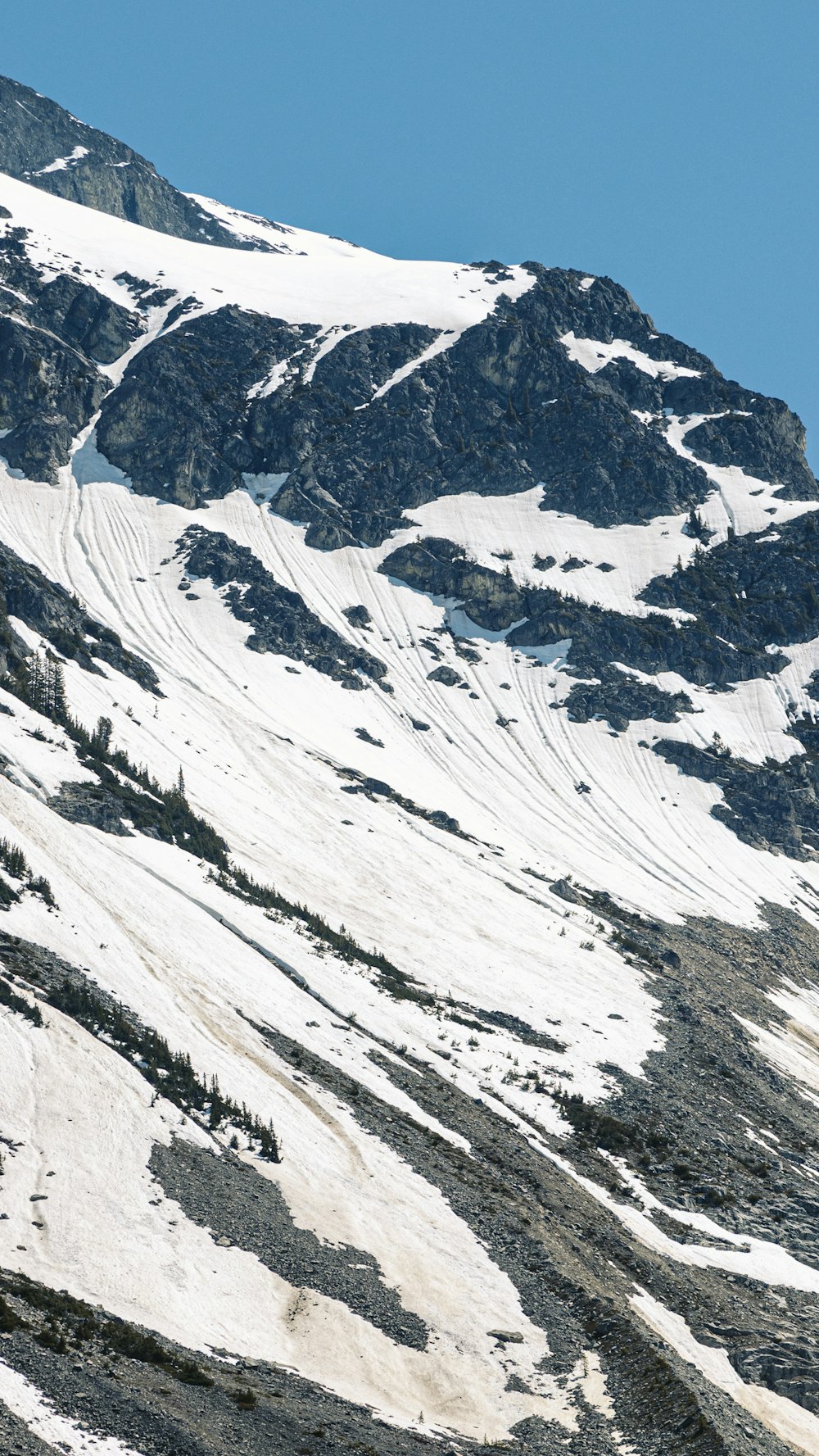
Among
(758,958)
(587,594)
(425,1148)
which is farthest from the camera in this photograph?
(587,594)

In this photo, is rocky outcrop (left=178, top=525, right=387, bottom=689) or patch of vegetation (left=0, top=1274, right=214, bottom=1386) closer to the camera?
patch of vegetation (left=0, top=1274, right=214, bottom=1386)

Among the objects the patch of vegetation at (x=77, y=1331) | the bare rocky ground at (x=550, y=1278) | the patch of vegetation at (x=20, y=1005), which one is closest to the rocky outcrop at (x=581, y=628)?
the bare rocky ground at (x=550, y=1278)

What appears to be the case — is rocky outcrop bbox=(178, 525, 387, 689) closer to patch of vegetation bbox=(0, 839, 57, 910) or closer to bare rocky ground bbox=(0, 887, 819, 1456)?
bare rocky ground bbox=(0, 887, 819, 1456)

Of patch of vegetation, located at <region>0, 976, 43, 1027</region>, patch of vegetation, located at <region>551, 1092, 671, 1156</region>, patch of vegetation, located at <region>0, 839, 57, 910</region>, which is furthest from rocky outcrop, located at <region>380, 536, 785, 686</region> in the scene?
patch of vegetation, located at <region>0, 976, 43, 1027</region>

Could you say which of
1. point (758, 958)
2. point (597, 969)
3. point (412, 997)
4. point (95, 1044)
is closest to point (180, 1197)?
point (95, 1044)

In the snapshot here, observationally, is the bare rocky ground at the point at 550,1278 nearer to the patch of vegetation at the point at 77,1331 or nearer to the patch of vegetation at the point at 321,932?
the patch of vegetation at the point at 77,1331

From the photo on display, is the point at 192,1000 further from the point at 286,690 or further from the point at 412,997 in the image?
the point at 286,690

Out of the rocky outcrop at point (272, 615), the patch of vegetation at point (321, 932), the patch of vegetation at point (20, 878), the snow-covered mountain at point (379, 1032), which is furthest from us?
the rocky outcrop at point (272, 615)

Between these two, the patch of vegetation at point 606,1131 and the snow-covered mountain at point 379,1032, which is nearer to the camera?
the snow-covered mountain at point 379,1032

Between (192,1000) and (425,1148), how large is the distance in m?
14.6

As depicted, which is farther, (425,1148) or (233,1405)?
(425,1148)

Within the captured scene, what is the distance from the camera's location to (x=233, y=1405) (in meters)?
31.5

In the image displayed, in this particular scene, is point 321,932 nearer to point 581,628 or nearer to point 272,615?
point 272,615

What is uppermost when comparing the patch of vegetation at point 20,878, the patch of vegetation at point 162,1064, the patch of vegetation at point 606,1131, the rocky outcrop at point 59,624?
the rocky outcrop at point 59,624
